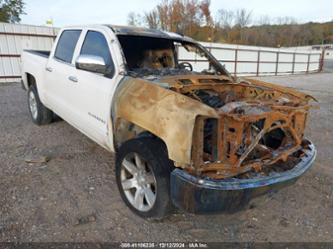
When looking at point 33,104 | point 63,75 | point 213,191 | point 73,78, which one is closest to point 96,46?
point 73,78

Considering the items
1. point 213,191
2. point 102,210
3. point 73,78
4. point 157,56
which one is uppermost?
point 157,56

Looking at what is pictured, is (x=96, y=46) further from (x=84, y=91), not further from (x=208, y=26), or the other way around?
(x=208, y=26)

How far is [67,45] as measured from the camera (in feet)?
14.3

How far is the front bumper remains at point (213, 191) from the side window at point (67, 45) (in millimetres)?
2720

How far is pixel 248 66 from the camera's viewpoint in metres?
22.8

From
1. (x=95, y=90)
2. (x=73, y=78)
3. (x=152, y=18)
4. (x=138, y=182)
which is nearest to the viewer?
(x=138, y=182)

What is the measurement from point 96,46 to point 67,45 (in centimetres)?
98

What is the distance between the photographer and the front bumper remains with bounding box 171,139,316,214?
2164 millimetres

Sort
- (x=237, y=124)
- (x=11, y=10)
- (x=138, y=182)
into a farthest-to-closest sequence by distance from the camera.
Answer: (x=11, y=10) → (x=138, y=182) → (x=237, y=124)

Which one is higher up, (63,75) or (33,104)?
(63,75)

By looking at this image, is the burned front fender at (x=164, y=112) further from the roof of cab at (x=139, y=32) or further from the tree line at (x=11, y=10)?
the tree line at (x=11, y=10)

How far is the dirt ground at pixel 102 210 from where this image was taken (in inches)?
102

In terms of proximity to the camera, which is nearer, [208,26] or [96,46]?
[96,46]

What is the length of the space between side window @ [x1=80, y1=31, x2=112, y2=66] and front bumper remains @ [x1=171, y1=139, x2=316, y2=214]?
173 cm
